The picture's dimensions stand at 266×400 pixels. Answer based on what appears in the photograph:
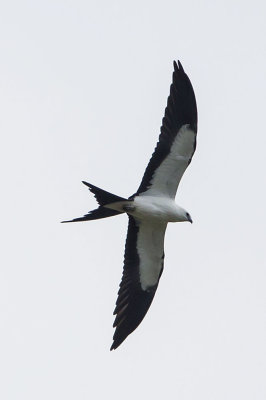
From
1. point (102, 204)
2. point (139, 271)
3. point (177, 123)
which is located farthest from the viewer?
point (139, 271)

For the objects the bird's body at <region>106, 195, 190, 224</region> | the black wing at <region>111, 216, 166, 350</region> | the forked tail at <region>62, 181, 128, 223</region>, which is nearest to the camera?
the forked tail at <region>62, 181, 128, 223</region>

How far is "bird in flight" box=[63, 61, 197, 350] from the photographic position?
663 inches

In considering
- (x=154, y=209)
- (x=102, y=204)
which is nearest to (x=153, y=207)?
(x=154, y=209)

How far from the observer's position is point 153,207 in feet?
55.6

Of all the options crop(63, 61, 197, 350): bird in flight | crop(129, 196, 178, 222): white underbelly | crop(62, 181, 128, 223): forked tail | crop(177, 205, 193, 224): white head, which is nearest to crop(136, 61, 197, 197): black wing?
crop(63, 61, 197, 350): bird in flight

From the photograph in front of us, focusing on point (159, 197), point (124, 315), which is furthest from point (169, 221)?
point (124, 315)

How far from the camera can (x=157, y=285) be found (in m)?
17.8

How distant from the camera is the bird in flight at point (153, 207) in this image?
55.2 ft

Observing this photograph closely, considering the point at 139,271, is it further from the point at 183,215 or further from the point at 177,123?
the point at 177,123

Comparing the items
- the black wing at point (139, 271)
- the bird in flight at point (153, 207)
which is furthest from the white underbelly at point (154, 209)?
the black wing at point (139, 271)

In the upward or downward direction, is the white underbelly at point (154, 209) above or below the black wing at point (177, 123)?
below

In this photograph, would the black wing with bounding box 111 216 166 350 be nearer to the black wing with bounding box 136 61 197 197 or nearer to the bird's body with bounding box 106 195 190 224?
the bird's body with bounding box 106 195 190 224

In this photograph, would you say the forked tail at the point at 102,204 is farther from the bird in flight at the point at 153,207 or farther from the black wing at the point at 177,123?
the black wing at the point at 177,123

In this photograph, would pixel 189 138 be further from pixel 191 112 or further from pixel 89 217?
pixel 89 217
